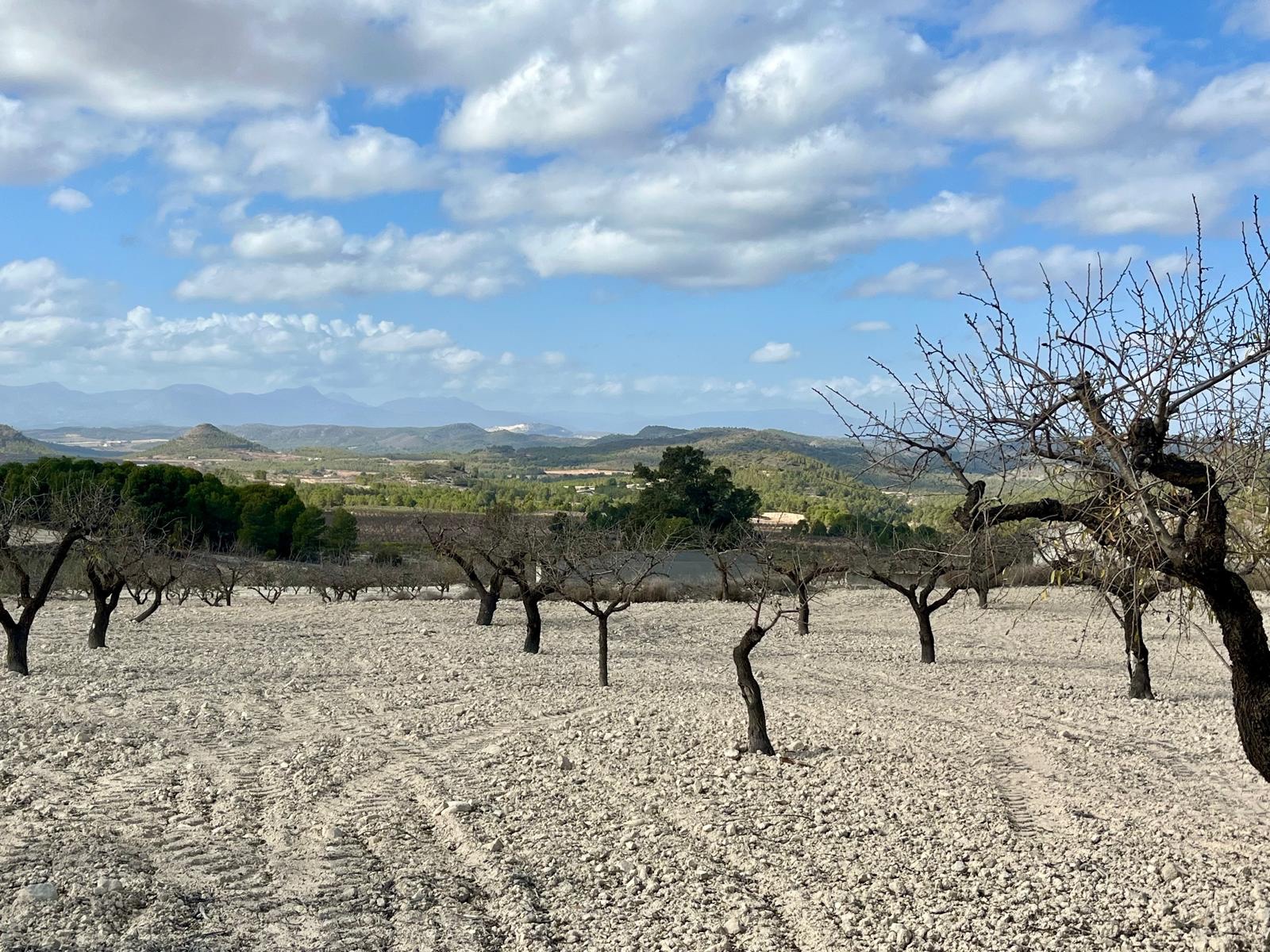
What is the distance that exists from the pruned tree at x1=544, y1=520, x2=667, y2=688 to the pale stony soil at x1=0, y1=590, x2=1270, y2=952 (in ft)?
3.87

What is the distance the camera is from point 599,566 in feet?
89.7

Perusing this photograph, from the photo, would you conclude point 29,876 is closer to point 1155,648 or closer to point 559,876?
point 559,876

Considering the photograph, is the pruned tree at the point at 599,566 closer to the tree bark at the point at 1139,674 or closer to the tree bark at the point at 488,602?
the tree bark at the point at 488,602

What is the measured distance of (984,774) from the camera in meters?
9.26

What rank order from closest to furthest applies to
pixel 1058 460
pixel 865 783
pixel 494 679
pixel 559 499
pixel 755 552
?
pixel 1058 460 < pixel 865 783 < pixel 494 679 < pixel 755 552 < pixel 559 499

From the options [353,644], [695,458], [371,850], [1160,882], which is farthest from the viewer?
[695,458]

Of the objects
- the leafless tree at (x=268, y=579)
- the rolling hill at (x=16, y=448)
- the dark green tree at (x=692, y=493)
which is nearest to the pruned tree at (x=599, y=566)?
the leafless tree at (x=268, y=579)

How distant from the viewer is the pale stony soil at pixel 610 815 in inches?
234

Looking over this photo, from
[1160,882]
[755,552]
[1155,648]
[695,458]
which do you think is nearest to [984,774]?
[1160,882]

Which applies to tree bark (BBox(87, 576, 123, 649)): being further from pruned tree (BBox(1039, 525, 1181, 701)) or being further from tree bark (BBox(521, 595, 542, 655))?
pruned tree (BBox(1039, 525, 1181, 701))

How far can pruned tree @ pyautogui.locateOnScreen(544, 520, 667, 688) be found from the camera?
50.1 ft

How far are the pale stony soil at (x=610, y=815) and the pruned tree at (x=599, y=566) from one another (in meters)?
1.18

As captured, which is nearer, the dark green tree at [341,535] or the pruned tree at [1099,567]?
the pruned tree at [1099,567]

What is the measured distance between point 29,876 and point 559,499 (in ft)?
222
